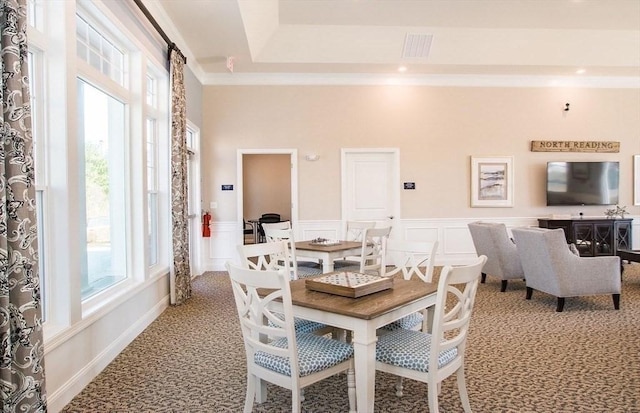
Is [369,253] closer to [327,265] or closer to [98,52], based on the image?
[327,265]

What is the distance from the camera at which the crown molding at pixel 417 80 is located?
7051 millimetres

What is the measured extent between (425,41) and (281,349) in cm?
595

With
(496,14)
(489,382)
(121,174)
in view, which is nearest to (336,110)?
(496,14)

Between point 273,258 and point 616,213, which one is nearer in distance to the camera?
point 273,258

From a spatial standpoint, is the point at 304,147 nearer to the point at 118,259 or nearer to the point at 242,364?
the point at 118,259

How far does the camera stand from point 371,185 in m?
7.32

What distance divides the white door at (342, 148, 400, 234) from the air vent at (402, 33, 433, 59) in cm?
160

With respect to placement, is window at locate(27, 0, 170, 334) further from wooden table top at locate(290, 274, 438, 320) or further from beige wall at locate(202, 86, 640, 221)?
beige wall at locate(202, 86, 640, 221)

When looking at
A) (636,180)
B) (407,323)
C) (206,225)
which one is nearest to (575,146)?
(636,180)

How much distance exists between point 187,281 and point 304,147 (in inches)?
127

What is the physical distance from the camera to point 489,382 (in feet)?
9.21

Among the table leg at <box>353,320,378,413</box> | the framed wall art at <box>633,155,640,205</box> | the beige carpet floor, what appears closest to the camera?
the table leg at <box>353,320,378,413</box>

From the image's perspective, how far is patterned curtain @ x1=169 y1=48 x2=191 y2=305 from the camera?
4742mm

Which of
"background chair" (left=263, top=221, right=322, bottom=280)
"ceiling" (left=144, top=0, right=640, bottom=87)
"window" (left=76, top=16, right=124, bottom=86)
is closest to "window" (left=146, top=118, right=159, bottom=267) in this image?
"window" (left=76, top=16, right=124, bottom=86)
